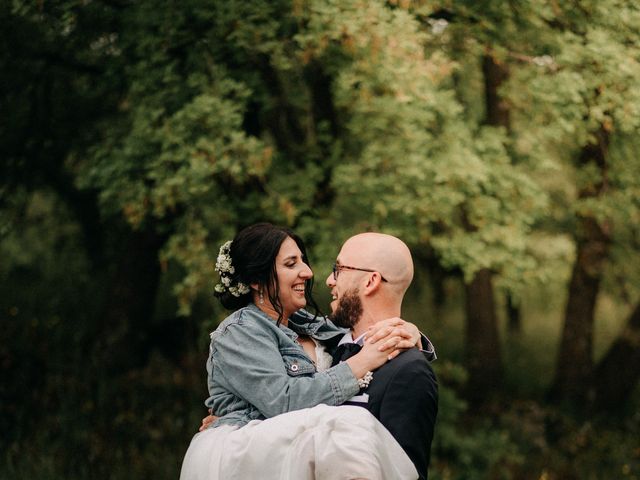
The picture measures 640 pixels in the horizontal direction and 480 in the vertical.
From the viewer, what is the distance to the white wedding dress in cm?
284

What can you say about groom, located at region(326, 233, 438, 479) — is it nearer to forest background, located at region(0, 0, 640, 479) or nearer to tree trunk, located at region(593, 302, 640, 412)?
forest background, located at region(0, 0, 640, 479)

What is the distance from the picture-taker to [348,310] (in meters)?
3.46

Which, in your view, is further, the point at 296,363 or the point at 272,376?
the point at 296,363

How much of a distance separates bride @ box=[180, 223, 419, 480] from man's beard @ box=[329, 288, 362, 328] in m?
0.19

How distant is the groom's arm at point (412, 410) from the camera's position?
308cm

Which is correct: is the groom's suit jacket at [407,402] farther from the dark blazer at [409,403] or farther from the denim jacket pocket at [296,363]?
the denim jacket pocket at [296,363]

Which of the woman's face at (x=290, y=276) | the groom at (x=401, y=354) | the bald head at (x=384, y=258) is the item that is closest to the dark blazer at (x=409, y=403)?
the groom at (x=401, y=354)

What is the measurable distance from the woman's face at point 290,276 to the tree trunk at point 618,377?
754cm

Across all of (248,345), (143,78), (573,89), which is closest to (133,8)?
(143,78)

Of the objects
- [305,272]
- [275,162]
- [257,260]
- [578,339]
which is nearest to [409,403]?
[305,272]

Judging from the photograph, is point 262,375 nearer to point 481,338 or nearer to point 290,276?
point 290,276

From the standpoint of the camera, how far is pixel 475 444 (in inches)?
329

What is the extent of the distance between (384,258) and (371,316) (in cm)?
25

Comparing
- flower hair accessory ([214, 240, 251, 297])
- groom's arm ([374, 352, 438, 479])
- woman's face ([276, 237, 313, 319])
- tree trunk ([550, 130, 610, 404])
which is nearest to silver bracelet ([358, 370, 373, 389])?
groom's arm ([374, 352, 438, 479])
